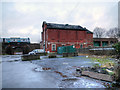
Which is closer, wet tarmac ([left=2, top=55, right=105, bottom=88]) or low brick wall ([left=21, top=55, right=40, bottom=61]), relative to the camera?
wet tarmac ([left=2, top=55, right=105, bottom=88])

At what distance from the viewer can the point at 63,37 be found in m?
29.5

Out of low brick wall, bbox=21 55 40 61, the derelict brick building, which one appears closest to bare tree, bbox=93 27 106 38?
the derelict brick building

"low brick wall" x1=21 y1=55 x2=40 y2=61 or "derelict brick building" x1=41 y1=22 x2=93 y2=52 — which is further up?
"derelict brick building" x1=41 y1=22 x2=93 y2=52

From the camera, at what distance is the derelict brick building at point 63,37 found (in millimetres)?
27927

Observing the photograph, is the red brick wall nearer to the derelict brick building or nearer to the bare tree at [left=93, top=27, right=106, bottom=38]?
the derelict brick building

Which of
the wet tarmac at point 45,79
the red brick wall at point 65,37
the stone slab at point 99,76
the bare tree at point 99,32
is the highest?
the bare tree at point 99,32

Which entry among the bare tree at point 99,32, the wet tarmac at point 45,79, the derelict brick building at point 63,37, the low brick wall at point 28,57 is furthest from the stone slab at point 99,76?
the bare tree at point 99,32

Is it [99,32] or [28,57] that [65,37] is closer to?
[28,57]

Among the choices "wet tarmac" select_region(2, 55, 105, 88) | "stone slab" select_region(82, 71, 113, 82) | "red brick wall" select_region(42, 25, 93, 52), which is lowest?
"wet tarmac" select_region(2, 55, 105, 88)

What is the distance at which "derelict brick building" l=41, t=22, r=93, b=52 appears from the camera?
2793 cm

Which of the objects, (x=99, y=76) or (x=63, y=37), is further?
(x=63, y=37)

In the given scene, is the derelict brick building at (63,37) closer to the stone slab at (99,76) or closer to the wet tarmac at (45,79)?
the wet tarmac at (45,79)

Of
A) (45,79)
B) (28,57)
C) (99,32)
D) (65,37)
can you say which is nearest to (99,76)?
(45,79)

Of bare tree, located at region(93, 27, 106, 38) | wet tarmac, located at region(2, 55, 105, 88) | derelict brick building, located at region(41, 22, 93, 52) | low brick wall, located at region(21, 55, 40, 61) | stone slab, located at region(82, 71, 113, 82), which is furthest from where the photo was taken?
bare tree, located at region(93, 27, 106, 38)
